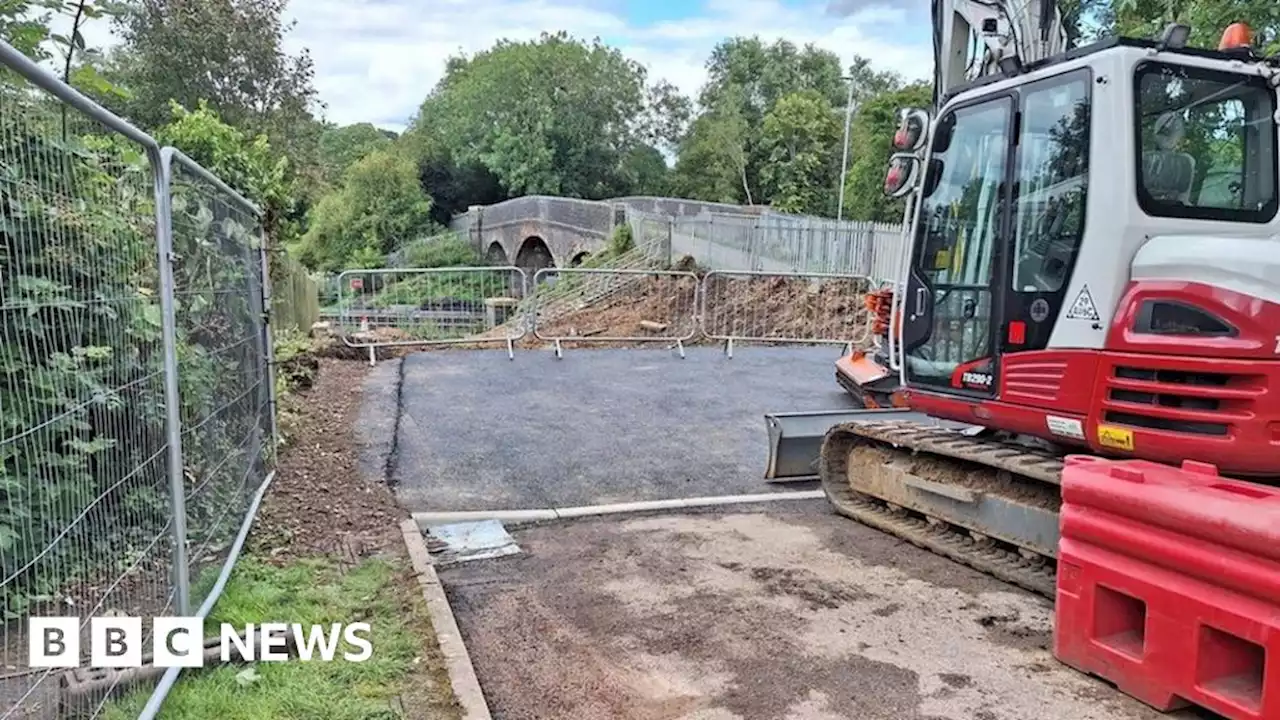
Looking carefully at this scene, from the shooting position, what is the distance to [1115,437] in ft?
12.7

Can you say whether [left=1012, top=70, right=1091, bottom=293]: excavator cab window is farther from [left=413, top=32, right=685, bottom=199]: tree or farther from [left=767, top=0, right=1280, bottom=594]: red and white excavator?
[left=413, top=32, right=685, bottom=199]: tree

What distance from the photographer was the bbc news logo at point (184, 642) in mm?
2582

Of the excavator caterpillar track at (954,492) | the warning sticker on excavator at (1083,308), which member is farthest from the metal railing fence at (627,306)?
the warning sticker on excavator at (1083,308)

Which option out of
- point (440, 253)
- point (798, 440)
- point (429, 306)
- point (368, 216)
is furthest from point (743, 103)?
point (798, 440)

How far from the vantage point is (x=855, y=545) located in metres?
5.02

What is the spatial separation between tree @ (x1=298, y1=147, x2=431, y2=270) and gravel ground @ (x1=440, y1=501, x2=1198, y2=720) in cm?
4429

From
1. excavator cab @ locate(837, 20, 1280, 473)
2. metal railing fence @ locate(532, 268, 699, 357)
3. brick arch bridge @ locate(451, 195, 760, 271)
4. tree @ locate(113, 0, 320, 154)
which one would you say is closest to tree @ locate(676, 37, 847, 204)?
brick arch bridge @ locate(451, 195, 760, 271)

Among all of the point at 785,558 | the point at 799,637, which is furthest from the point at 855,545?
the point at 799,637

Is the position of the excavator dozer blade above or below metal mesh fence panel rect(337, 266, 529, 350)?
below

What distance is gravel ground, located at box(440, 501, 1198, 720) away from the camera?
10.5ft

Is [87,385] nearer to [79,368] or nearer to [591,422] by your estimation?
[79,368]

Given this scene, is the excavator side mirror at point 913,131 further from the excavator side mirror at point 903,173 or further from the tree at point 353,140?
the tree at point 353,140

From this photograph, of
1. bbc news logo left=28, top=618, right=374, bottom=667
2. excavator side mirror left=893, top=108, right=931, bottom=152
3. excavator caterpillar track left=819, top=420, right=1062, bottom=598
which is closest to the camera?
bbc news logo left=28, top=618, right=374, bottom=667

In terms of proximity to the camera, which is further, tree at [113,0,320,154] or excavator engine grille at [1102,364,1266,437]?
tree at [113,0,320,154]
